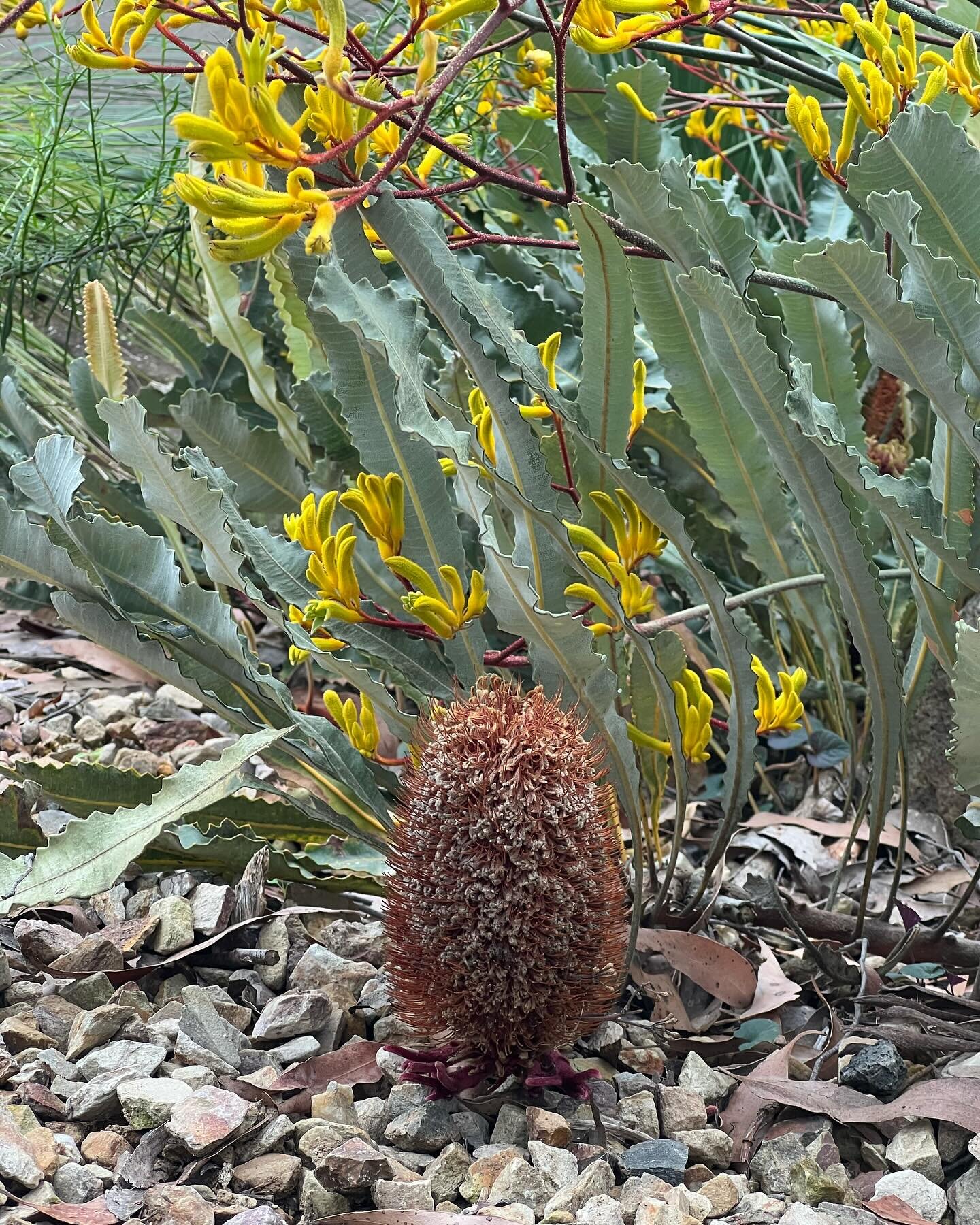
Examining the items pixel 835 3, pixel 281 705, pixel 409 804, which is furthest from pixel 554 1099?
pixel 835 3

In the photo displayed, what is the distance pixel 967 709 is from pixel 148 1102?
0.80m

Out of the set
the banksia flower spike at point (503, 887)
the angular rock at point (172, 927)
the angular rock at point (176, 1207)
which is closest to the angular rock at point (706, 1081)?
the banksia flower spike at point (503, 887)

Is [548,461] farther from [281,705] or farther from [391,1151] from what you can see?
[391,1151]

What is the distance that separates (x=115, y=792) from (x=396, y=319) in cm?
62

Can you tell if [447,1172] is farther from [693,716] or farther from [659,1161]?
[693,716]

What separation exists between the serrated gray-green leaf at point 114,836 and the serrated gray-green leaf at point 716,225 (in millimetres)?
760

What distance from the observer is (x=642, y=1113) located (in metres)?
1.18

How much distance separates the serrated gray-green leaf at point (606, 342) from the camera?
1.43m

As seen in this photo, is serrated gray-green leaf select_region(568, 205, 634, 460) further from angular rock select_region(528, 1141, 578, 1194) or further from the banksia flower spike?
angular rock select_region(528, 1141, 578, 1194)

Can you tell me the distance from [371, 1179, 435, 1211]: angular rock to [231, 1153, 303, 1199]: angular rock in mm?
76

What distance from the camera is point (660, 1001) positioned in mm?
1400

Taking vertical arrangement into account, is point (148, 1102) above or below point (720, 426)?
below

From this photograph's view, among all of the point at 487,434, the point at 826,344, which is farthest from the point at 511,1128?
the point at 826,344

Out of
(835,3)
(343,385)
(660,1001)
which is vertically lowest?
(660,1001)
